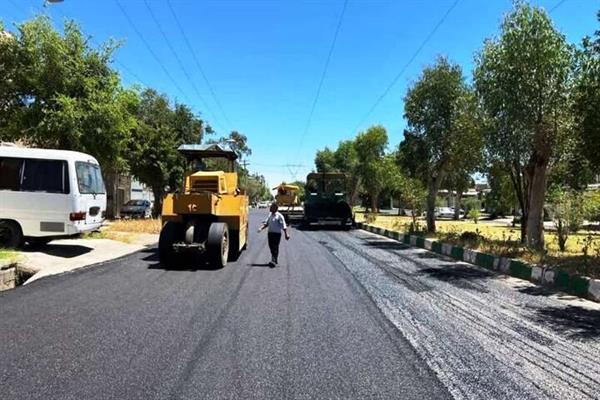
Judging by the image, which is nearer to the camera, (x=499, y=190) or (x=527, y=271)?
(x=527, y=271)

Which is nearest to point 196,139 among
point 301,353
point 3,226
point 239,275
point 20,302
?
point 3,226

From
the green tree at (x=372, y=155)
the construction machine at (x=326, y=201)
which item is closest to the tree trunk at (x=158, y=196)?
the construction machine at (x=326, y=201)

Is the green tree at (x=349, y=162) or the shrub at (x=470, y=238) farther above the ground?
the green tree at (x=349, y=162)

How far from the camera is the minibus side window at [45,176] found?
1472 centimetres

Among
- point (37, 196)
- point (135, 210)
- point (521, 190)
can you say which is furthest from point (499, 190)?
point (37, 196)

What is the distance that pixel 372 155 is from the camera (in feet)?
178

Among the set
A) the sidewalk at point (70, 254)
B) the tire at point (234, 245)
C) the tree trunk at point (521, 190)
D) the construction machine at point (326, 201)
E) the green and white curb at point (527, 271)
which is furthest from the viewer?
the construction machine at point (326, 201)

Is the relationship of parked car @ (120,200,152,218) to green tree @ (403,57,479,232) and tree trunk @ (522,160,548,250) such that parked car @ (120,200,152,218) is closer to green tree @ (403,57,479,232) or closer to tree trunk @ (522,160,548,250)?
green tree @ (403,57,479,232)

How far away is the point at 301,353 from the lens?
6.38 meters

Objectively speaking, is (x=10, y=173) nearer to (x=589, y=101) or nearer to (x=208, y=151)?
(x=208, y=151)

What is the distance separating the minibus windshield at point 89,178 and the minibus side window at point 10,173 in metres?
1.40

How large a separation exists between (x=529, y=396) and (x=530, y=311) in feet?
13.9

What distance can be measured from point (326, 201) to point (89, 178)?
18429 mm

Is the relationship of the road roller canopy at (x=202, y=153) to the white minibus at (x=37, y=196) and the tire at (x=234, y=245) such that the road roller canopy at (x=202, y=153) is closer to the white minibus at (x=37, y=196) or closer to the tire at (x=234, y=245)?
the tire at (x=234, y=245)
